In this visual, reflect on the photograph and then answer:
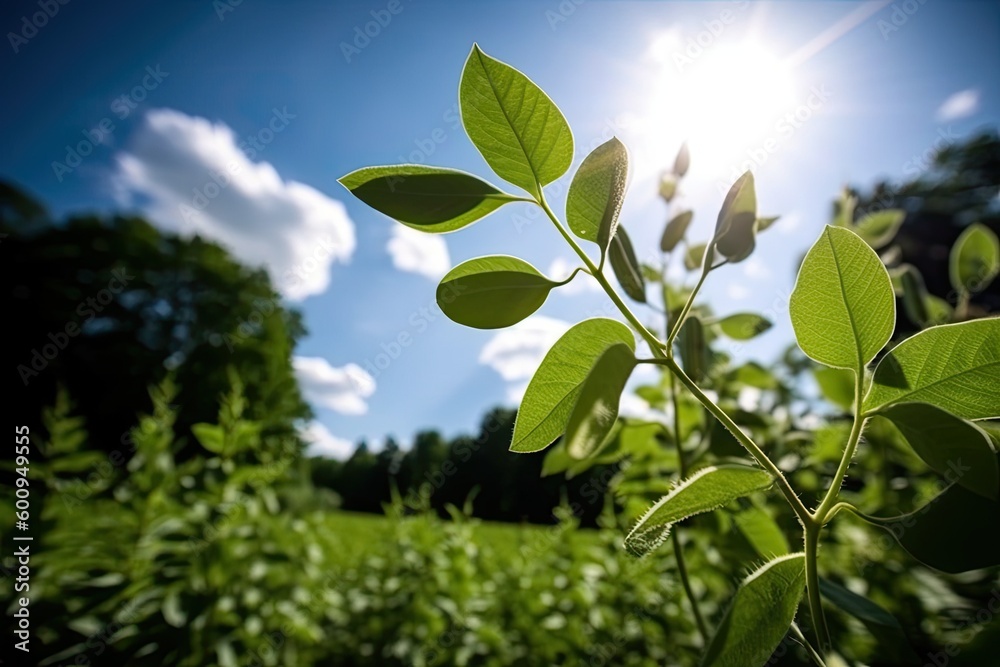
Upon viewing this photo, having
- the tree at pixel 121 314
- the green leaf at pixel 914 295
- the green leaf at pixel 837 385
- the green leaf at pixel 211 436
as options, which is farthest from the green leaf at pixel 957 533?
A: the tree at pixel 121 314

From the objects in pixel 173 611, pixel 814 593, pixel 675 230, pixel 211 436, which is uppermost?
pixel 675 230

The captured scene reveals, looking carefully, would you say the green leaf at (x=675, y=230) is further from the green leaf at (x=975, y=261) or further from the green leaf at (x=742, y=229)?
the green leaf at (x=975, y=261)

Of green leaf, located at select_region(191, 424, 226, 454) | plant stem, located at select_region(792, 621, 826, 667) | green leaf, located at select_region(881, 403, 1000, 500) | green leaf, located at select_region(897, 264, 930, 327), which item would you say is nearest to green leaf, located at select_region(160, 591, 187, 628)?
green leaf, located at select_region(191, 424, 226, 454)

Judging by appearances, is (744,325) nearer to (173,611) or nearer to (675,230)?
(675,230)

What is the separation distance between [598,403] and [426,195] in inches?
8.7

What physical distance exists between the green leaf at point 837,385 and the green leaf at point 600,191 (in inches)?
24.0

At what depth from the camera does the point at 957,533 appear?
0.29 m

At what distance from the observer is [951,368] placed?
1.03 ft

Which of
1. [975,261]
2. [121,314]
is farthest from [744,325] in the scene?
[121,314]

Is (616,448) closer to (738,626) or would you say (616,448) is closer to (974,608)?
(738,626)

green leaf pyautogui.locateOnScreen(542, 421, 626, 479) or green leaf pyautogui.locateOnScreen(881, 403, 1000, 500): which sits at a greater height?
green leaf pyautogui.locateOnScreen(881, 403, 1000, 500)

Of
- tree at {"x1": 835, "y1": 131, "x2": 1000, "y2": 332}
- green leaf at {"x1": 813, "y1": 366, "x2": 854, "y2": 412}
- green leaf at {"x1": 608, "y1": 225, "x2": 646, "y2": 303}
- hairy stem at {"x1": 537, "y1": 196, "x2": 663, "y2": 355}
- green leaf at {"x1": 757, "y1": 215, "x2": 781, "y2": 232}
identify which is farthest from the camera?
tree at {"x1": 835, "y1": 131, "x2": 1000, "y2": 332}

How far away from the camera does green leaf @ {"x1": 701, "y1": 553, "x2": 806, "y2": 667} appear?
29 centimetres

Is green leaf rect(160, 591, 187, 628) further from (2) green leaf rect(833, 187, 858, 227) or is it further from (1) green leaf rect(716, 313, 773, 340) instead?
(2) green leaf rect(833, 187, 858, 227)
